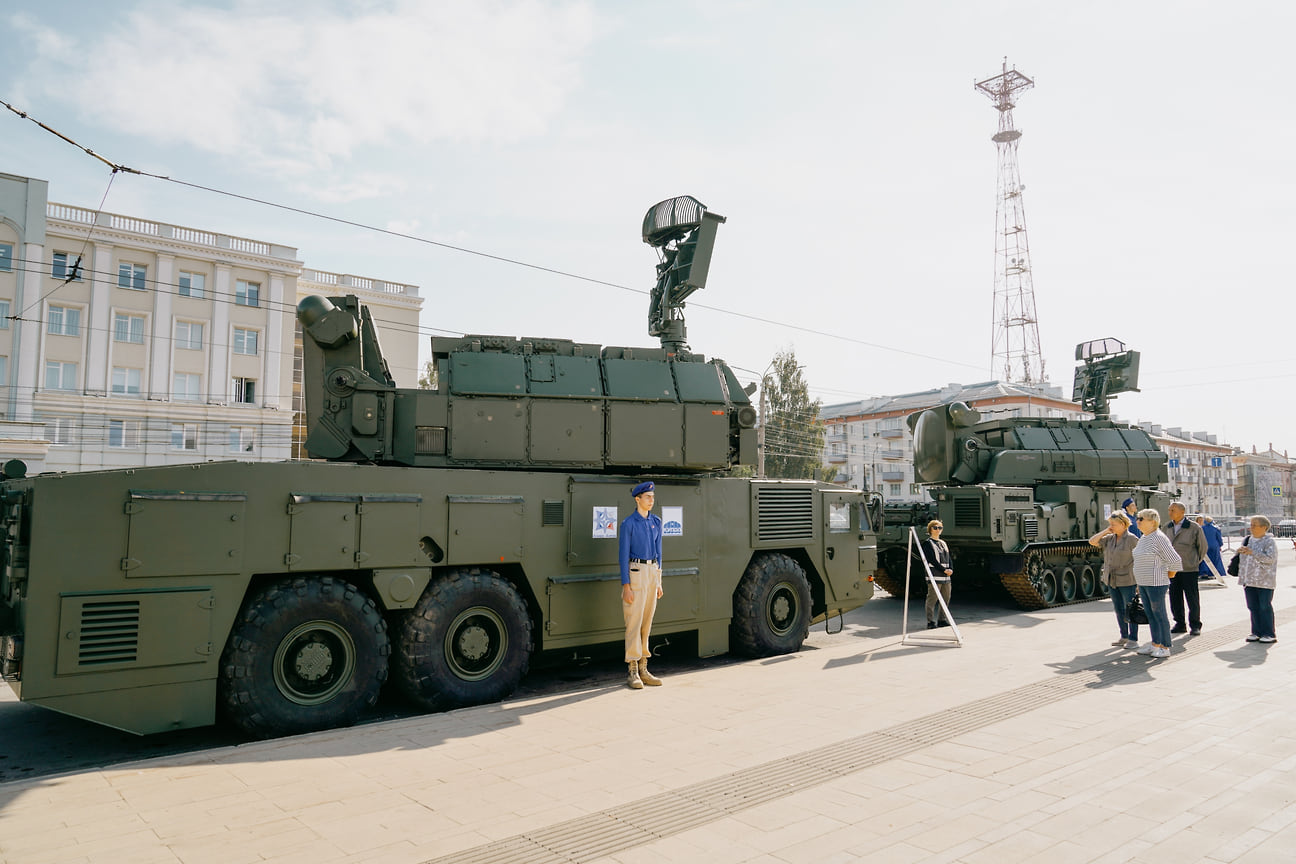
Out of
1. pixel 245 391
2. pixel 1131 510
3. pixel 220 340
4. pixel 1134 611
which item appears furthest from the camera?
pixel 245 391

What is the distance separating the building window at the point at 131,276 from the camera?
35906mm

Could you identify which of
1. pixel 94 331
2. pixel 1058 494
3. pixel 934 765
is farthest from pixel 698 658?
pixel 94 331

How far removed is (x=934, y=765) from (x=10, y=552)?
22.5 feet

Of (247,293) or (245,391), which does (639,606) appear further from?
(247,293)

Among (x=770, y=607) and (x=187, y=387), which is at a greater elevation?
(x=187, y=387)

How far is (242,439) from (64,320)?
8.42 m

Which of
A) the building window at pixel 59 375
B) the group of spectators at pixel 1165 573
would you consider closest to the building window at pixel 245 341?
the building window at pixel 59 375

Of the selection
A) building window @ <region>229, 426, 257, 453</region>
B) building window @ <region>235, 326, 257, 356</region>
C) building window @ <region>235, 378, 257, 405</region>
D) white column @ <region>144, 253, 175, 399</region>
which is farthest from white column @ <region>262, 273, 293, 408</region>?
white column @ <region>144, 253, 175, 399</region>

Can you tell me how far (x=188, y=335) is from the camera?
3781 centimetres

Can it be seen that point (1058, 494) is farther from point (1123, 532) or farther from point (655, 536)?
point (655, 536)

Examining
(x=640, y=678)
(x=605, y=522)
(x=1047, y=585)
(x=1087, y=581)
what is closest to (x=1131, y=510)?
(x=1087, y=581)

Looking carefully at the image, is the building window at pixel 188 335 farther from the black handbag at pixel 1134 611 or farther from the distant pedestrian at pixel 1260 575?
the distant pedestrian at pixel 1260 575

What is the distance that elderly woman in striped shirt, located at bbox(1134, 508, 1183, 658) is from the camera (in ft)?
31.5

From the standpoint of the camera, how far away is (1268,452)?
107000mm
